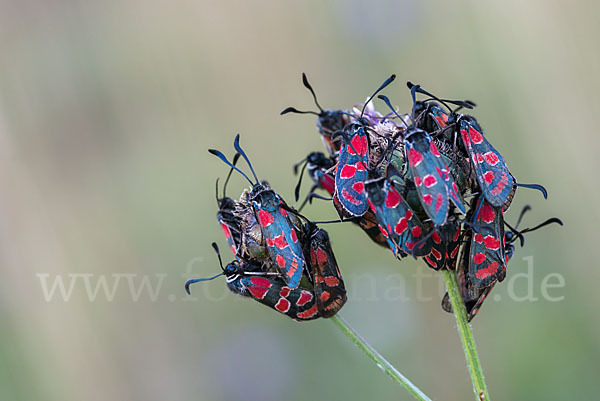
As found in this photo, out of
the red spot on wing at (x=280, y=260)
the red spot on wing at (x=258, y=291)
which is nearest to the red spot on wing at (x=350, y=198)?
the red spot on wing at (x=280, y=260)

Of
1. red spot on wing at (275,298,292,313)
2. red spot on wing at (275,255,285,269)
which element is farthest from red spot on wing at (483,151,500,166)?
red spot on wing at (275,298,292,313)

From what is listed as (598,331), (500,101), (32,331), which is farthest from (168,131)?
(598,331)

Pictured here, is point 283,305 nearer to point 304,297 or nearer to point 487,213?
point 304,297

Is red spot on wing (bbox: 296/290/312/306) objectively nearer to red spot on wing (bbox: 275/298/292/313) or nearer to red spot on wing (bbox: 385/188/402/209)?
red spot on wing (bbox: 275/298/292/313)

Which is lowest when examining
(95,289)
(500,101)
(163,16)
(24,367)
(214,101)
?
(24,367)

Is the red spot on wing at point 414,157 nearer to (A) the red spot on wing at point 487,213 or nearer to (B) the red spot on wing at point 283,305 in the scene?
(A) the red spot on wing at point 487,213

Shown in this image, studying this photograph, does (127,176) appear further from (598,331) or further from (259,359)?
(598,331)

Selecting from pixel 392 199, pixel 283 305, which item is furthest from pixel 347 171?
pixel 283 305
